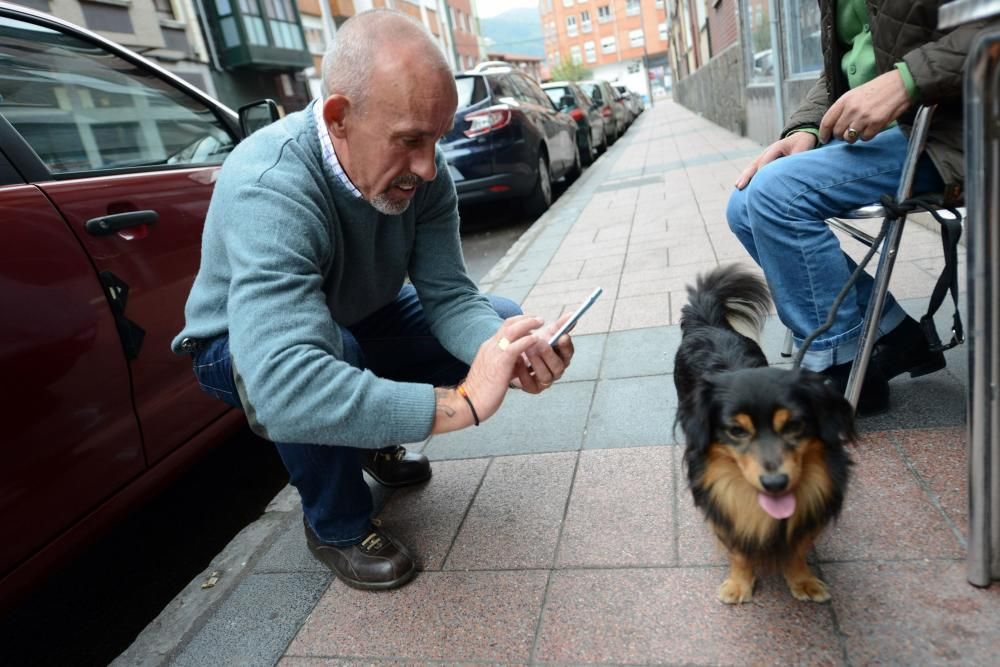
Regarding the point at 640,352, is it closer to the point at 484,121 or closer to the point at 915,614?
the point at 915,614

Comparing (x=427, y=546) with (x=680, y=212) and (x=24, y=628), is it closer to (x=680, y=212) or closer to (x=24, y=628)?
(x=24, y=628)

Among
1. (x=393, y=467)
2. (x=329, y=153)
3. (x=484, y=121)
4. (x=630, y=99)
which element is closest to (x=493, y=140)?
(x=484, y=121)

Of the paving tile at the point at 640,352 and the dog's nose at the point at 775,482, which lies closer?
the dog's nose at the point at 775,482

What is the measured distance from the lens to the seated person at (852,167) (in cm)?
172

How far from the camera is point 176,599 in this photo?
82.8 inches

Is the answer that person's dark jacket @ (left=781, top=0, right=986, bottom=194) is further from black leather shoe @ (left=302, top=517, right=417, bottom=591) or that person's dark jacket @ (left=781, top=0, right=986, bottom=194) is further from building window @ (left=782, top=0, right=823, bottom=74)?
building window @ (left=782, top=0, right=823, bottom=74)

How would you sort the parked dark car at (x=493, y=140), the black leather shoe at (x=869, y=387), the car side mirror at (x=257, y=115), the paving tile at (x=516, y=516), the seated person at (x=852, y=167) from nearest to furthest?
1. the seated person at (x=852, y=167)
2. the paving tile at (x=516, y=516)
3. the black leather shoe at (x=869, y=387)
4. the car side mirror at (x=257, y=115)
5. the parked dark car at (x=493, y=140)

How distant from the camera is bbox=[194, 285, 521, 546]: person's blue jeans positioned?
1879 millimetres

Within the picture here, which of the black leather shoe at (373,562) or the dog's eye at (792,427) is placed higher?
the dog's eye at (792,427)

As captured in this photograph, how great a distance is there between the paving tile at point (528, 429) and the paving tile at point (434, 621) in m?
0.74

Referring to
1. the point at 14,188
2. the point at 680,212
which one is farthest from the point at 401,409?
the point at 680,212

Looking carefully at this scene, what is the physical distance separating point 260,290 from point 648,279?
3.45m

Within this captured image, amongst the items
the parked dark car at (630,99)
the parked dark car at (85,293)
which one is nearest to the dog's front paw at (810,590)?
the parked dark car at (85,293)

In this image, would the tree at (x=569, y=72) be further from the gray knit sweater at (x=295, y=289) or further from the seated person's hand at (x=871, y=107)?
the gray knit sweater at (x=295, y=289)
